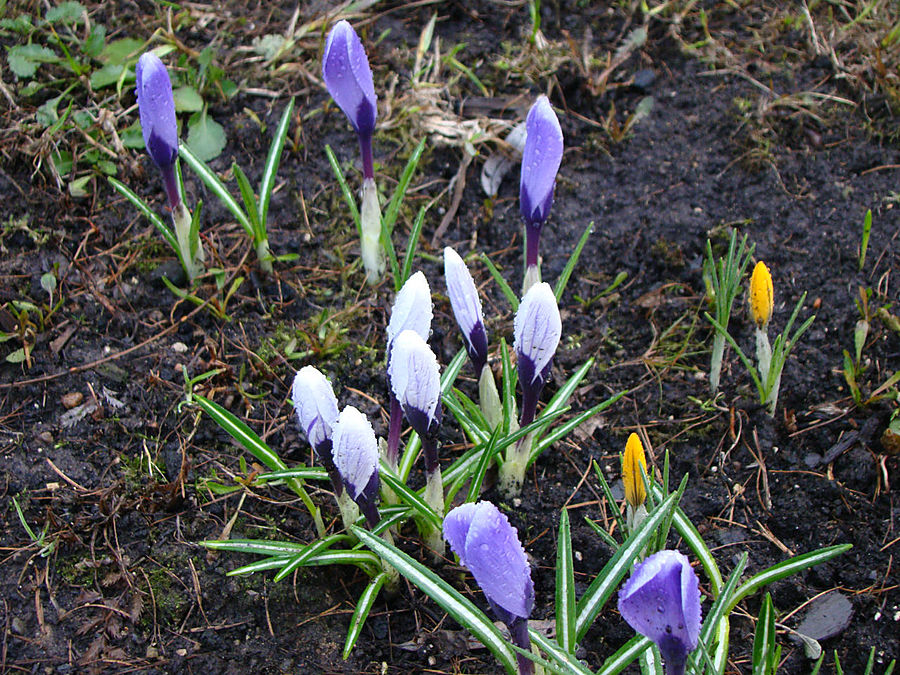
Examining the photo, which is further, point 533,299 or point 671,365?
point 671,365

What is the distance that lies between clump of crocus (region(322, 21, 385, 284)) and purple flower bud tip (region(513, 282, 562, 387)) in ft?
2.75

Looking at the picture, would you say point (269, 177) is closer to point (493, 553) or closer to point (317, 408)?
point (317, 408)

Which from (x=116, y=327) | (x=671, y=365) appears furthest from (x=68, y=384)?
(x=671, y=365)

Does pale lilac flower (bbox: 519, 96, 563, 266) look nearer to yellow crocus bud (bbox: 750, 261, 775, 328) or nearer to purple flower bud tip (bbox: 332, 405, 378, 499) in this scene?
yellow crocus bud (bbox: 750, 261, 775, 328)

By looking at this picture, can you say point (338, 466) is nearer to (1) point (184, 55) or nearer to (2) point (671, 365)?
(2) point (671, 365)

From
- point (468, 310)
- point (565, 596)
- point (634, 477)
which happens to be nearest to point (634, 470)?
point (634, 477)

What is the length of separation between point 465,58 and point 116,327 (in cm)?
175

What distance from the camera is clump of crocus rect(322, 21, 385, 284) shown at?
2225 millimetres

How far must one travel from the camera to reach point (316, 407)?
1.77m

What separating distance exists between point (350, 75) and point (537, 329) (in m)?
0.92

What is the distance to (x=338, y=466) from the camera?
5.82 feet

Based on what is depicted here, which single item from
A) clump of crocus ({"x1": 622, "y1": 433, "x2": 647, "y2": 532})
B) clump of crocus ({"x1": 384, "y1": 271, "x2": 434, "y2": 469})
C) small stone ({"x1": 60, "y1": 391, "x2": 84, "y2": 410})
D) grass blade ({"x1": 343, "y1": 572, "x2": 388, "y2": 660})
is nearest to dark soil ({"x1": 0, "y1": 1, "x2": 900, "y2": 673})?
small stone ({"x1": 60, "y1": 391, "x2": 84, "y2": 410})

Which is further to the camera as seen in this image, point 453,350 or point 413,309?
point 453,350

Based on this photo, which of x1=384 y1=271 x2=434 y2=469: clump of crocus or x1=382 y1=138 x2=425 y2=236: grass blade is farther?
x1=382 y1=138 x2=425 y2=236: grass blade
